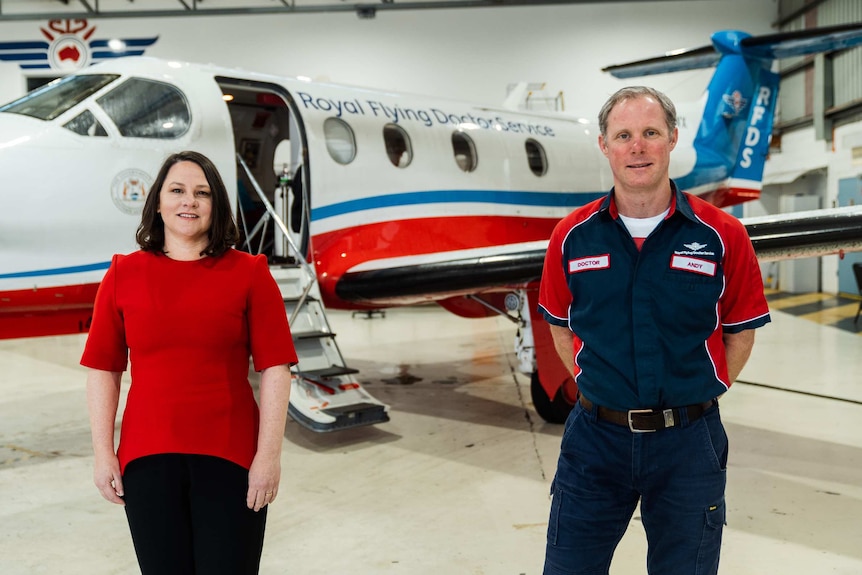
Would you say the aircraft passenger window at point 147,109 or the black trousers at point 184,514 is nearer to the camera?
the black trousers at point 184,514

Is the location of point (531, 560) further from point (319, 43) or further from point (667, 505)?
point (319, 43)

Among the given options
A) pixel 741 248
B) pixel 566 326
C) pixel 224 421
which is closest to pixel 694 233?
pixel 741 248

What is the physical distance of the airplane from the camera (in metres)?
4.90

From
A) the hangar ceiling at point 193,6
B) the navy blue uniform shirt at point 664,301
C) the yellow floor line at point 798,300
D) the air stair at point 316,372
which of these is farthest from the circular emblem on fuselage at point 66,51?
the navy blue uniform shirt at point 664,301

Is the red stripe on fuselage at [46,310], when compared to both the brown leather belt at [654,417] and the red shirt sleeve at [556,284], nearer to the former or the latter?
the red shirt sleeve at [556,284]

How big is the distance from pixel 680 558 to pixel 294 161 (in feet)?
18.0

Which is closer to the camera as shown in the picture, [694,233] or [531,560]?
[694,233]

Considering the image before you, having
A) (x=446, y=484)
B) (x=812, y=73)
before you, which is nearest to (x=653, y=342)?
(x=446, y=484)

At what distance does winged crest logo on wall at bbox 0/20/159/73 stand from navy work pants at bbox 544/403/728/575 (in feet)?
63.4

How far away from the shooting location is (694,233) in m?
2.00

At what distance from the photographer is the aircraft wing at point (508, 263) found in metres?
4.24

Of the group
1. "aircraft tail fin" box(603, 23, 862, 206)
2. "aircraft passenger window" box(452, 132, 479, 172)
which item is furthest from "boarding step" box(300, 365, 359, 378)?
"aircraft tail fin" box(603, 23, 862, 206)

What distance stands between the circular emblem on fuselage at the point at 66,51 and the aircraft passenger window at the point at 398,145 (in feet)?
49.3

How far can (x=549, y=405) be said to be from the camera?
6020 mm
